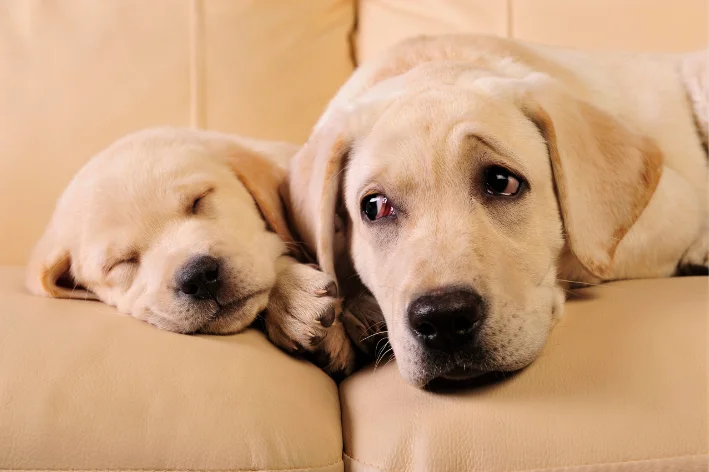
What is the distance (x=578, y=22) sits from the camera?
116 inches

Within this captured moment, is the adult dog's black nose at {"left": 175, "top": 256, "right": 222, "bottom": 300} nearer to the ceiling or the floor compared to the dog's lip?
nearer to the floor

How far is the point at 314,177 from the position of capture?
1.90 meters

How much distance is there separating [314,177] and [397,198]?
0.33 meters

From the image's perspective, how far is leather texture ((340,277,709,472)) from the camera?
4.00 ft

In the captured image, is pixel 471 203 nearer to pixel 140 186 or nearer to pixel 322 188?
pixel 322 188

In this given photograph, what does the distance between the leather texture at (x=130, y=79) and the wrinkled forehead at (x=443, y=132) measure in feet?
4.26

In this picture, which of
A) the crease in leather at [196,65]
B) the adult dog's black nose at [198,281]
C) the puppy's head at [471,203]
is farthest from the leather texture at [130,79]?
the adult dog's black nose at [198,281]

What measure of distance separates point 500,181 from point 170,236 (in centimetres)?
88

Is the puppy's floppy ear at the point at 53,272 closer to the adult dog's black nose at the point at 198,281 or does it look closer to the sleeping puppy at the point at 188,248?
the sleeping puppy at the point at 188,248

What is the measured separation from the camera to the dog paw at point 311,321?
167 cm

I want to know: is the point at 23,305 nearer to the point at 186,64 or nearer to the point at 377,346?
the point at 377,346

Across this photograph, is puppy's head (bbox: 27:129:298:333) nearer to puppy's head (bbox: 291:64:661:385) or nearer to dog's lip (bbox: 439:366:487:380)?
puppy's head (bbox: 291:64:661:385)

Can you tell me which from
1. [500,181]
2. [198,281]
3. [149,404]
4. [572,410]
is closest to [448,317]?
[572,410]

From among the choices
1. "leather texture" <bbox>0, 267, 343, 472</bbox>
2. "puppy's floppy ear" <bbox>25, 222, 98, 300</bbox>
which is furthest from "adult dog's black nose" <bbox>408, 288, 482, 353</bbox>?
"puppy's floppy ear" <bbox>25, 222, 98, 300</bbox>
